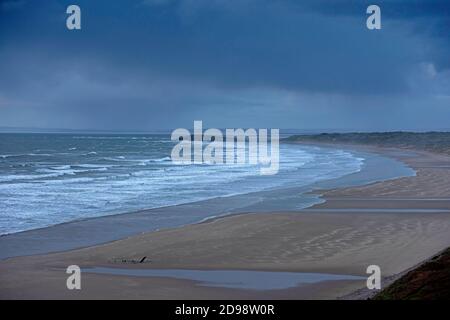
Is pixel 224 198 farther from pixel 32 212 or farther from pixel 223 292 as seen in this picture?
pixel 223 292

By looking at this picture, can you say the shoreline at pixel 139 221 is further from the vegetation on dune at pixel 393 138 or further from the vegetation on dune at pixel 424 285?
the vegetation on dune at pixel 393 138

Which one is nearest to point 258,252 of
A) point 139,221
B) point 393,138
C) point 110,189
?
point 139,221

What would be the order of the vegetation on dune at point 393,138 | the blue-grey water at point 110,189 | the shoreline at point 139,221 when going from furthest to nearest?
the vegetation on dune at point 393,138 → the blue-grey water at point 110,189 → the shoreline at point 139,221

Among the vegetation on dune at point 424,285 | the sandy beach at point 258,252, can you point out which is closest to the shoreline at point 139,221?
the sandy beach at point 258,252

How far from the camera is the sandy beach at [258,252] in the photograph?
1065cm

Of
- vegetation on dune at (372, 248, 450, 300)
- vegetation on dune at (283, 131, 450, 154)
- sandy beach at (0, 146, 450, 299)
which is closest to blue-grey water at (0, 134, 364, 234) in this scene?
sandy beach at (0, 146, 450, 299)

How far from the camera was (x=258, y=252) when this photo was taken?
1427 centimetres

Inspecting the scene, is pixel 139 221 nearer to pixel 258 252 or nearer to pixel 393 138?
pixel 258 252

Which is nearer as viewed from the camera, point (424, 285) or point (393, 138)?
point (424, 285)

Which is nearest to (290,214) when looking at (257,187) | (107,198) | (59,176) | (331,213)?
(331,213)

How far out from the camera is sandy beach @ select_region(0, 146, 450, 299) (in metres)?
10.6

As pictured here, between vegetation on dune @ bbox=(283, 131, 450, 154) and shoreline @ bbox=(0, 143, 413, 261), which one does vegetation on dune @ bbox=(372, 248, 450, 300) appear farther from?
vegetation on dune @ bbox=(283, 131, 450, 154)

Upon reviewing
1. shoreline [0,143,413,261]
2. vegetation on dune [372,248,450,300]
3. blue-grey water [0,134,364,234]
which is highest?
blue-grey water [0,134,364,234]
